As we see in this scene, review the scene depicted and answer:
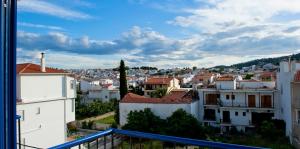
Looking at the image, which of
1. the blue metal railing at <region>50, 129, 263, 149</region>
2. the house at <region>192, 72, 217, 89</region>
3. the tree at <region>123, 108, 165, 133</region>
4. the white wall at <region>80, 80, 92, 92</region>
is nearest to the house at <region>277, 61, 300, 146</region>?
the tree at <region>123, 108, 165, 133</region>

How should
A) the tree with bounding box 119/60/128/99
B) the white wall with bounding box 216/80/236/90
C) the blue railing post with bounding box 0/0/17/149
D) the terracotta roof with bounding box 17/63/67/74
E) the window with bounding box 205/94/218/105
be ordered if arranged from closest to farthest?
the blue railing post with bounding box 0/0/17/149, the terracotta roof with bounding box 17/63/67/74, the white wall with bounding box 216/80/236/90, the window with bounding box 205/94/218/105, the tree with bounding box 119/60/128/99

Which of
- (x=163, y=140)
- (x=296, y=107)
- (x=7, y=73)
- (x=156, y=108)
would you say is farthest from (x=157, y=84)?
(x=7, y=73)

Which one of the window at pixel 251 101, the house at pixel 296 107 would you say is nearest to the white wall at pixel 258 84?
the window at pixel 251 101

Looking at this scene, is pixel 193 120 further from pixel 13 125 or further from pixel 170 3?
pixel 13 125

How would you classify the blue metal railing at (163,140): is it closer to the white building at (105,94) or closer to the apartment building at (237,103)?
the apartment building at (237,103)

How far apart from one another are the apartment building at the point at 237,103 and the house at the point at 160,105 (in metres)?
1.44

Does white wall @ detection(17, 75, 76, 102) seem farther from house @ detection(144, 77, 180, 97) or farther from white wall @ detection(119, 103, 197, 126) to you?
house @ detection(144, 77, 180, 97)

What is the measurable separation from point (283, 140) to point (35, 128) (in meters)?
13.0

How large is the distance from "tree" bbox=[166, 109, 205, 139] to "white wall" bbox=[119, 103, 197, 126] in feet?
3.26

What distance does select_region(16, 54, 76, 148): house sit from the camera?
1268 cm

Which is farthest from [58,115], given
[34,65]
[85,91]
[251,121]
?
[85,91]

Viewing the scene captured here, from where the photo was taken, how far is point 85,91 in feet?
132

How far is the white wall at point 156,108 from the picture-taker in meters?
20.4

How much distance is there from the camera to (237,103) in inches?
864
